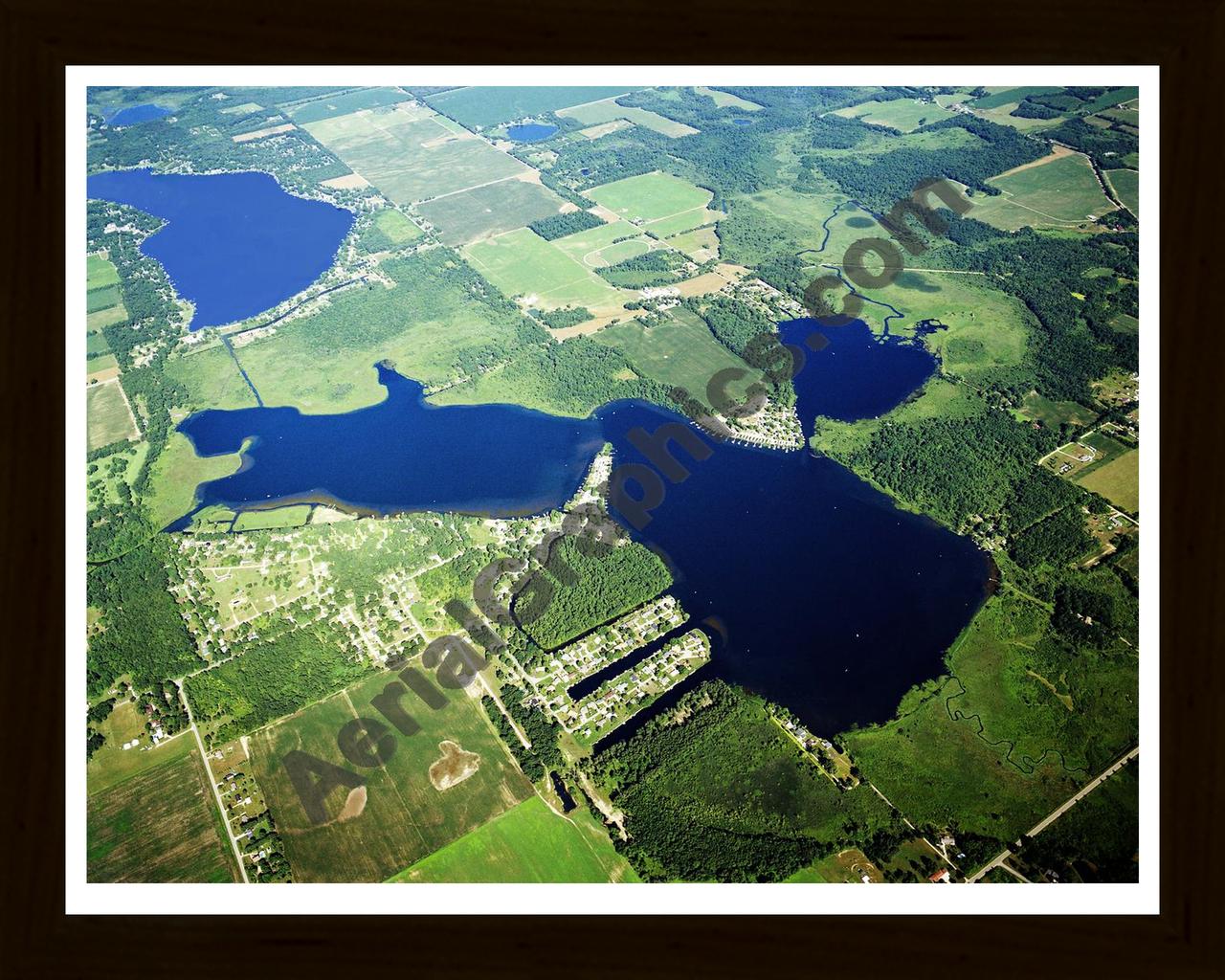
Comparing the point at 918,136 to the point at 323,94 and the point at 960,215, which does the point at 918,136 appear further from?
the point at 323,94

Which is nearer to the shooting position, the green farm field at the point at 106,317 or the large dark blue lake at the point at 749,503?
the large dark blue lake at the point at 749,503

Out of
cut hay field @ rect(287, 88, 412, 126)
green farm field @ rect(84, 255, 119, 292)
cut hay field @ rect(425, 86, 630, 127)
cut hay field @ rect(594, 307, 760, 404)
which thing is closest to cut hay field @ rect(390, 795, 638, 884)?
cut hay field @ rect(594, 307, 760, 404)

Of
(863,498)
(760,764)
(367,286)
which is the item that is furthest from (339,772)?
(367,286)

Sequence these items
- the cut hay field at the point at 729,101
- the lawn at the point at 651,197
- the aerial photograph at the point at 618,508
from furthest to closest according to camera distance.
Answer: the cut hay field at the point at 729,101, the lawn at the point at 651,197, the aerial photograph at the point at 618,508

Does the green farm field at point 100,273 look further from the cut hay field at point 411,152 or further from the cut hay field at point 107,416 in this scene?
the cut hay field at point 411,152

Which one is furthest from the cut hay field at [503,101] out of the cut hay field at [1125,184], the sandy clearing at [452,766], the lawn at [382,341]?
the sandy clearing at [452,766]

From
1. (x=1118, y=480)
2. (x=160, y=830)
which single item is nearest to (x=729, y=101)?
(x=1118, y=480)

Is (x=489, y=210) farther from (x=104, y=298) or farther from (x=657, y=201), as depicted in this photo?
(x=104, y=298)
